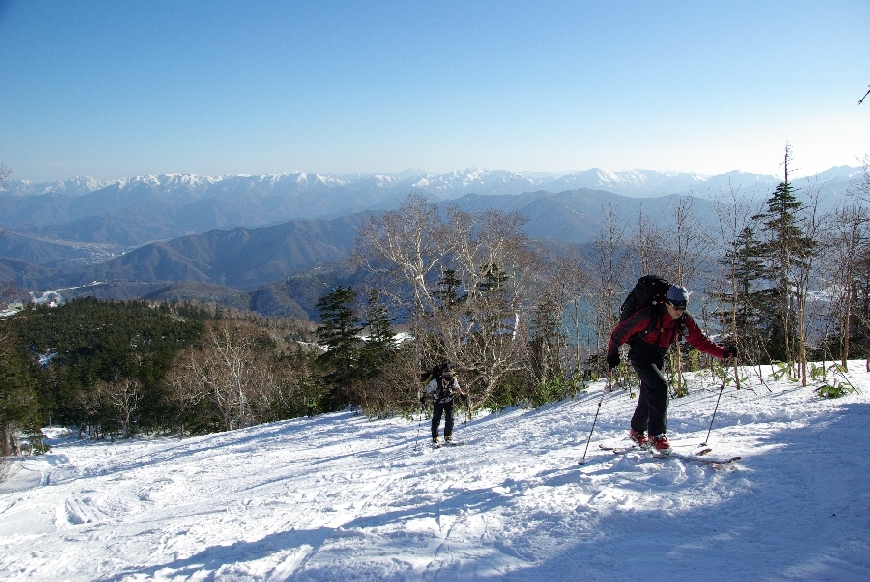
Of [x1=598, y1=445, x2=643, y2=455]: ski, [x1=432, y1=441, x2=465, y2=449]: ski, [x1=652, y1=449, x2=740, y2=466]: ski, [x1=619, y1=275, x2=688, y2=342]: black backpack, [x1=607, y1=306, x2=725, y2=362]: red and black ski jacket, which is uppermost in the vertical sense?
Answer: [x1=619, y1=275, x2=688, y2=342]: black backpack

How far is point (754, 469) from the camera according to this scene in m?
4.32

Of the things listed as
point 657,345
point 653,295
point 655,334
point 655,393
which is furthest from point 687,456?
point 653,295

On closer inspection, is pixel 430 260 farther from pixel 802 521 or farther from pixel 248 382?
pixel 248 382

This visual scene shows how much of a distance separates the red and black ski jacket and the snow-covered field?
3.68 feet

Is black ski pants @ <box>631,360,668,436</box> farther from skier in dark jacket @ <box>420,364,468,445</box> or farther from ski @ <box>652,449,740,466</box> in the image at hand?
skier in dark jacket @ <box>420,364,468,445</box>

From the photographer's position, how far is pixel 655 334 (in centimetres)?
490

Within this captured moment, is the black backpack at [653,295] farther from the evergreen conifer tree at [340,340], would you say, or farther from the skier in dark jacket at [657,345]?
the evergreen conifer tree at [340,340]

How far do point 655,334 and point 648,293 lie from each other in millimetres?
457

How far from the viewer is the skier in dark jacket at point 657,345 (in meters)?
4.77

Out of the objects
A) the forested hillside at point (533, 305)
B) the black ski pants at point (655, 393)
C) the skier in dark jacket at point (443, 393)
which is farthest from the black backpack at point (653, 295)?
the skier in dark jacket at point (443, 393)

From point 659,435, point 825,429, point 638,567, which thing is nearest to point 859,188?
point 825,429

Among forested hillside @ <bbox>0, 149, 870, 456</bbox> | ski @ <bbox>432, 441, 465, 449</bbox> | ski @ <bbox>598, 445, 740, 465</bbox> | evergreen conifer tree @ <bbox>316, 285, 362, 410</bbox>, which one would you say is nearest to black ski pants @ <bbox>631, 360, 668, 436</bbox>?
ski @ <bbox>598, 445, 740, 465</bbox>

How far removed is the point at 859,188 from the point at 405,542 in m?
14.9

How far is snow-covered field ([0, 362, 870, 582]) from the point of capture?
3.12 metres
